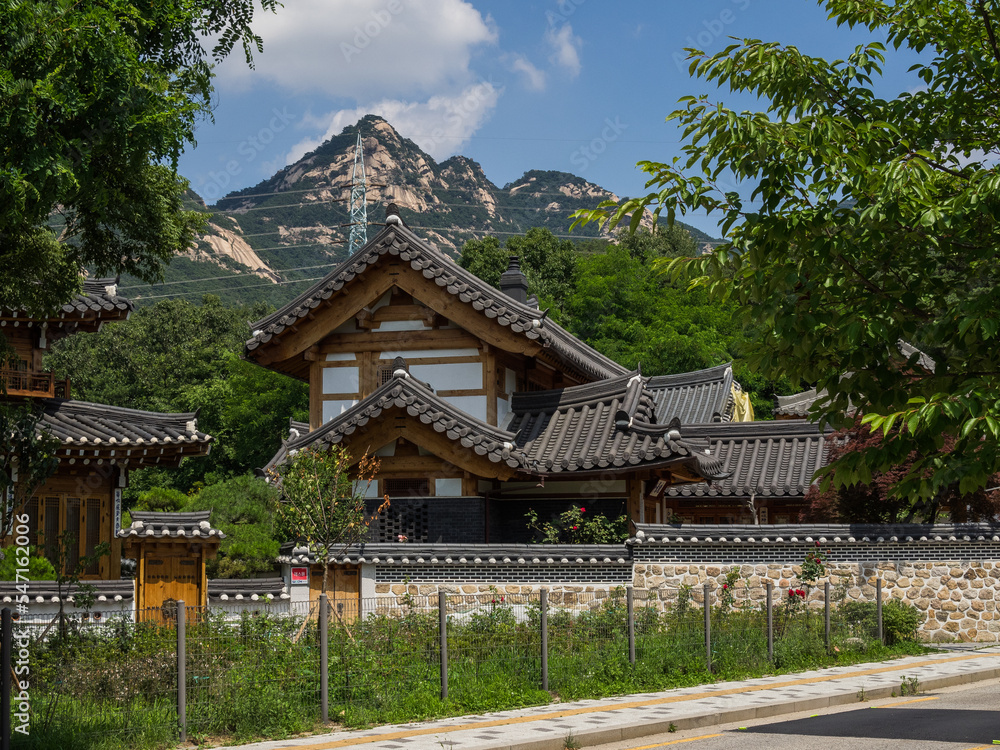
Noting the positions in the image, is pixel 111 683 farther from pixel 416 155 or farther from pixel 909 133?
pixel 416 155

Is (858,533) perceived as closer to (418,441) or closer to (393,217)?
(418,441)

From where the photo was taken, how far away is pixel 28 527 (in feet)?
66.3

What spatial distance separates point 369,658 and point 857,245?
8.81 metres

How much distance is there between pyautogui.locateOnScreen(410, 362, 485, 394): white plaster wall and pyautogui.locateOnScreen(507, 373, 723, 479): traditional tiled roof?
1.47 m

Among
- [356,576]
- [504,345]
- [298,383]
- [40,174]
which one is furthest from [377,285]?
[298,383]

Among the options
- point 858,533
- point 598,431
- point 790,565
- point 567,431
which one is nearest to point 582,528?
point 598,431

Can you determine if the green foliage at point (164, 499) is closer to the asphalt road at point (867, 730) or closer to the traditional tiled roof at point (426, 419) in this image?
the traditional tiled roof at point (426, 419)

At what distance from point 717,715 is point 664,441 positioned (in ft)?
29.3

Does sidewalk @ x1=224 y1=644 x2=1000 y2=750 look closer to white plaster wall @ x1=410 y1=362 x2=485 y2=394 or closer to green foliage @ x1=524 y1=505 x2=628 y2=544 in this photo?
green foliage @ x1=524 y1=505 x2=628 y2=544

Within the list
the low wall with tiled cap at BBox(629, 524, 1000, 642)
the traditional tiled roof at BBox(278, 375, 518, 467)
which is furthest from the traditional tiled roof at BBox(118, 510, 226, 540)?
the low wall with tiled cap at BBox(629, 524, 1000, 642)

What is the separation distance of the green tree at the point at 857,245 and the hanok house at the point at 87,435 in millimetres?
14595

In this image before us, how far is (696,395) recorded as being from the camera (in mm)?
41188

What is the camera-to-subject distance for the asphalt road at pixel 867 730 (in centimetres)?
1113

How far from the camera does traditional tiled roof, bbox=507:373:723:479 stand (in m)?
21.3
